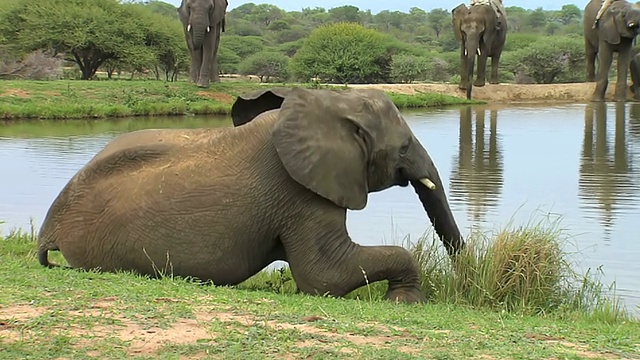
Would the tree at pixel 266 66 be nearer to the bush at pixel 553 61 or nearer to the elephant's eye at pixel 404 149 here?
the bush at pixel 553 61

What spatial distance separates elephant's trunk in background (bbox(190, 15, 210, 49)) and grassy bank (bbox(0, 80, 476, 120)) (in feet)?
5.10

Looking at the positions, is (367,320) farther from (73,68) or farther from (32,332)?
(73,68)

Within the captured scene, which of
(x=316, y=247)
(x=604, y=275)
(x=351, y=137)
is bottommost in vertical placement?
(x=604, y=275)

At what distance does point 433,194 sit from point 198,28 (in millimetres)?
16884

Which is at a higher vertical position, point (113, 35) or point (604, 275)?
point (113, 35)

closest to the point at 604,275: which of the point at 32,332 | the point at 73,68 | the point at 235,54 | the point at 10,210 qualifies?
the point at 32,332

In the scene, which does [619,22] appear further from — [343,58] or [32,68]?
[32,68]

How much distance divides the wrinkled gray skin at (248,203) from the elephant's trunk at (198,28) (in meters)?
16.9

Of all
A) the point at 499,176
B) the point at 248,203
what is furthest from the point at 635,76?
the point at 248,203

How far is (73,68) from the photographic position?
46.7 meters

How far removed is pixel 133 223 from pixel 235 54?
54.8 m

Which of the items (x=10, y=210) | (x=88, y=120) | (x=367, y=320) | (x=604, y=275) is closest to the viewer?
(x=367, y=320)

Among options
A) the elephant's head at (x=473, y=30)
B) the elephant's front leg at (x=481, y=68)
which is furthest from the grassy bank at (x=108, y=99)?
the elephant's front leg at (x=481, y=68)

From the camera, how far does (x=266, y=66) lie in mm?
Result: 53719
